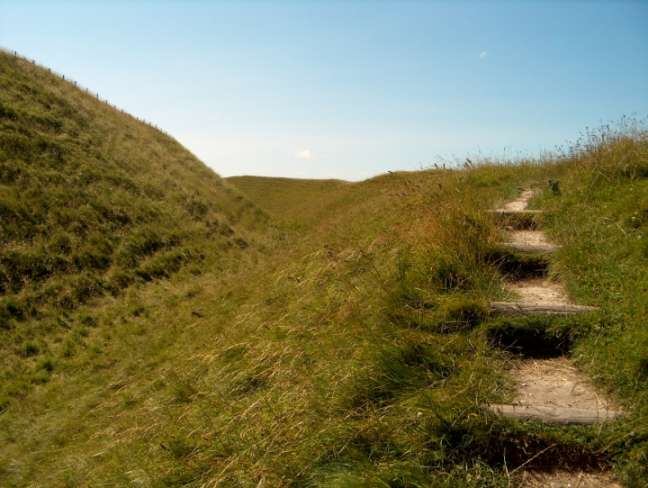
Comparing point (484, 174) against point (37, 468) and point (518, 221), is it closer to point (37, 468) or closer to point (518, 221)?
point (518, 221)

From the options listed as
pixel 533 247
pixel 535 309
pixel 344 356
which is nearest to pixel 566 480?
pixel 535 309

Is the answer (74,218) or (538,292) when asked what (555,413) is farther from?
(74,218)

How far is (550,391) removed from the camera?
375cm

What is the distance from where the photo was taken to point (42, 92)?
62.0 feet

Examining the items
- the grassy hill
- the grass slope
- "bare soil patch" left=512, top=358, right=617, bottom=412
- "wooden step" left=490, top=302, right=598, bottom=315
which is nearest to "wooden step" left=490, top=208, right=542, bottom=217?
the grassy hill

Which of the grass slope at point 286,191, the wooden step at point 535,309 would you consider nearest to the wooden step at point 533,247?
the wooden step at point 535,309

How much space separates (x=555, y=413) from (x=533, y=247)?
3.01m

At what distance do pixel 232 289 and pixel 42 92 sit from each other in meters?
13.9

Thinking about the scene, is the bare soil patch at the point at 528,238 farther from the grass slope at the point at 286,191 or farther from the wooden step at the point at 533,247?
the grass slope at the point at 286,191

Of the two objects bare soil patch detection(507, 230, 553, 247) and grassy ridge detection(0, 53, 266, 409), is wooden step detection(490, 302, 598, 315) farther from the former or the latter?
grassy ridge detection(0, 53, 266, 409)

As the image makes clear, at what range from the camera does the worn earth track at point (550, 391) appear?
3072 millimetres

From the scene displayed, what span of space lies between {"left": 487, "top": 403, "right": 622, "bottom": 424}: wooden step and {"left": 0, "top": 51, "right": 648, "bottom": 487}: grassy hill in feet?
0.28

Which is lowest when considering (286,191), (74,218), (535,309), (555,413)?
(555,413)

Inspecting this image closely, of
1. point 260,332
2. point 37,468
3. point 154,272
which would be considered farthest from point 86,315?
point 260,332
